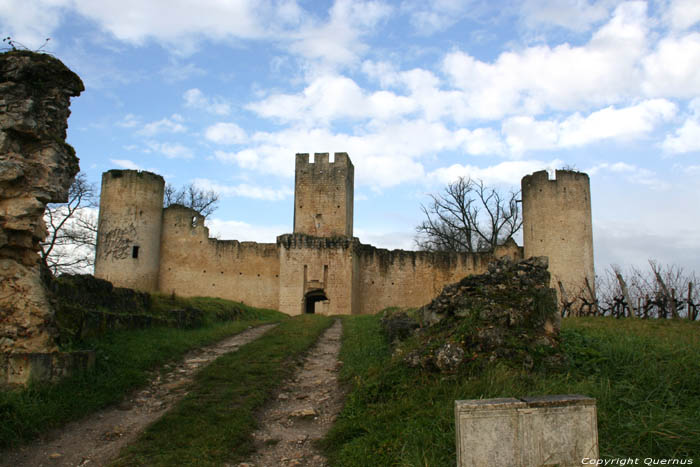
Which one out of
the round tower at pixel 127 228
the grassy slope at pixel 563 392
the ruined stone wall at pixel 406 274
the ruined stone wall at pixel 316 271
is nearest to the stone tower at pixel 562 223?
the ruined stone wall at pixel 406 274

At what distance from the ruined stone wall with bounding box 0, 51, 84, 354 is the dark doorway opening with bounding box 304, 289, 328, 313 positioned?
18426mm

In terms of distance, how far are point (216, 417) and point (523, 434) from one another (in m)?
3.45

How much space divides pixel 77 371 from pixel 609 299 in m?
14.1

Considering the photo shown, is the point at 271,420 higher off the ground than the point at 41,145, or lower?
lower

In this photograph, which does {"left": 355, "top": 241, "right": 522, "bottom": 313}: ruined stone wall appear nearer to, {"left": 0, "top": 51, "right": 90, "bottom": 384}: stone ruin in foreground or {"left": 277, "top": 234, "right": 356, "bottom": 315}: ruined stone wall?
{"left": 277, "top": 234, "right": 356, "bottom": 315}: ruined stone wall

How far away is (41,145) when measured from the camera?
673 centimetres

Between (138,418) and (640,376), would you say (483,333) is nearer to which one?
(640,376)

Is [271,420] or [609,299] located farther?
[609,299]

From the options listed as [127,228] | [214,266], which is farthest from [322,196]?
[127,228]

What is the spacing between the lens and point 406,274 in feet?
86.1

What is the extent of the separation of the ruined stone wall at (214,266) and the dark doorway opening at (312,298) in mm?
1702

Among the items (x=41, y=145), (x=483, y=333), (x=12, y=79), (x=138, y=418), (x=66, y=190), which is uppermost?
(x=12, y=79)

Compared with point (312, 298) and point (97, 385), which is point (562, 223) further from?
point (97, 385)

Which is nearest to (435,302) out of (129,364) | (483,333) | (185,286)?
(483,333)
